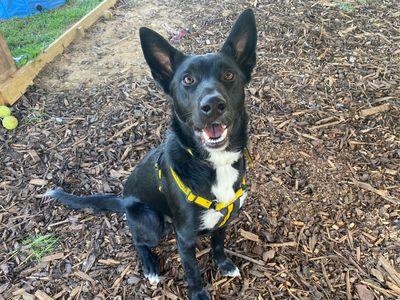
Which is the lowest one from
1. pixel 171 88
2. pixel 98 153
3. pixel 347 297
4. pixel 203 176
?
pixel 347 297

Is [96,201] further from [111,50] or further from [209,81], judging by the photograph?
[111,50]

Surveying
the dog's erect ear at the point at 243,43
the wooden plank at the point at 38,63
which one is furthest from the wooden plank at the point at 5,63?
the dog's erect ear at the point at 243,43

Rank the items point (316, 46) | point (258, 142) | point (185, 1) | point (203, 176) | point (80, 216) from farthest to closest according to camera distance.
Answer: point (185, 1) < point (316, 46) < point (258, 142) < point (80, 216) < point (203, 176)

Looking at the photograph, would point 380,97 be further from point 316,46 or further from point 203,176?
point 203,176

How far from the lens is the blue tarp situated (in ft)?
23.3

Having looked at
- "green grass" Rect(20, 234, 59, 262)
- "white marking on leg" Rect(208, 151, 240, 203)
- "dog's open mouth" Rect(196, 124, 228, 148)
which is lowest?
"green grass" Rect(20, 234, 59, 262)

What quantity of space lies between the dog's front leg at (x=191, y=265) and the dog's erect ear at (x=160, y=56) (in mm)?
1089

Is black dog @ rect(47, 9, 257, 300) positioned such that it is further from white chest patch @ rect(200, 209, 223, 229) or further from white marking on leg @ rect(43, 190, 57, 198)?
white marking on leg @ rect(43, 190, 57, 198)

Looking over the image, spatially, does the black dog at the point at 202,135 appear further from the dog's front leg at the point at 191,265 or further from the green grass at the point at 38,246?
the green grass at the point at 38,246

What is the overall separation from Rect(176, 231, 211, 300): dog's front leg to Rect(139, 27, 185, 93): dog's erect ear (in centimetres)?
109

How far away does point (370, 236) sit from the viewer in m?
3.22

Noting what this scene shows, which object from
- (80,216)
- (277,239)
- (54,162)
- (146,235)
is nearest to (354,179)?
(277,239)

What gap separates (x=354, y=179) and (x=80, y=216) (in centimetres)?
269

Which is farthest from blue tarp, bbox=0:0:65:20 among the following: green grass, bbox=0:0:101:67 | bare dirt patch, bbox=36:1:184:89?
bare dirt patch, bbox=36:1:184:89
